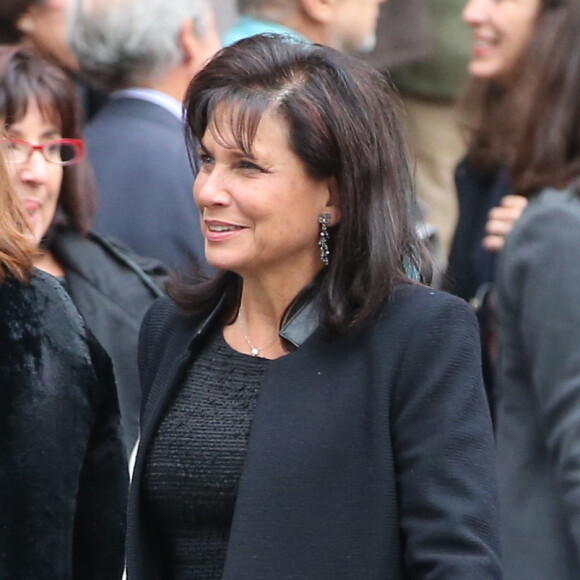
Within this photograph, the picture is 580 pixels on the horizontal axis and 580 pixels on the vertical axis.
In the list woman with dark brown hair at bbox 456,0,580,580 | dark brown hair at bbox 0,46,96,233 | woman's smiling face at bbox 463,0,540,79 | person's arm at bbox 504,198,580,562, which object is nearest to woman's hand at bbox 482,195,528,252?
woman with dark brown hair at bbox 456,0,580,580

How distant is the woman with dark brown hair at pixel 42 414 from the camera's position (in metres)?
3.05

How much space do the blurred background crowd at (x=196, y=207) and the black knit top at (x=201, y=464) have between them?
21cm

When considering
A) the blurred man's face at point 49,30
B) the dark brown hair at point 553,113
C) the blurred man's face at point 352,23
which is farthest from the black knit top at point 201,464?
the blurred man's face at point 49,30

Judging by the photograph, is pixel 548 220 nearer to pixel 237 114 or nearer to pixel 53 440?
pixel 237 114

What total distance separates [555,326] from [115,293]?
144 centimetres

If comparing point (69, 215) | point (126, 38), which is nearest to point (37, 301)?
point (69, 215)

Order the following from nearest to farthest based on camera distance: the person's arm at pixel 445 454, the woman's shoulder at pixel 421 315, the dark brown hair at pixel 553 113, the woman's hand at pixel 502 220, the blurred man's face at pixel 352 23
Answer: the person's arm at pixel 445 454 < the woman's shoulder at pixel 421 315 < the dark brown hair at pixel 553 113 < the woman's hand at pixel 502 220 < the blurred man's face at pixel 352 23

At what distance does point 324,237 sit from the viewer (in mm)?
3092

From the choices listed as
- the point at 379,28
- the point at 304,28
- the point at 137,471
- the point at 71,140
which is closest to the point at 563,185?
the point at 137,471

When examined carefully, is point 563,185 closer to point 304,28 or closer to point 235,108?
point 235,108

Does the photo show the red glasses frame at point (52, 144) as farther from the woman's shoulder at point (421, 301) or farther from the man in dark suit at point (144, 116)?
the woman's shoulder at point (421, 301)

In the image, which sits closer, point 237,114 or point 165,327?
point 237,114

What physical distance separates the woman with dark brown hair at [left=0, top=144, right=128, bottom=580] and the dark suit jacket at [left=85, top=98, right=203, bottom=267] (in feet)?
4.33

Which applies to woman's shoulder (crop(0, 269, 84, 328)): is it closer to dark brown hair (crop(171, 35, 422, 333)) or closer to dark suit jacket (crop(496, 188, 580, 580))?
dark brown hair (crop(171, 35, 422, 333))
